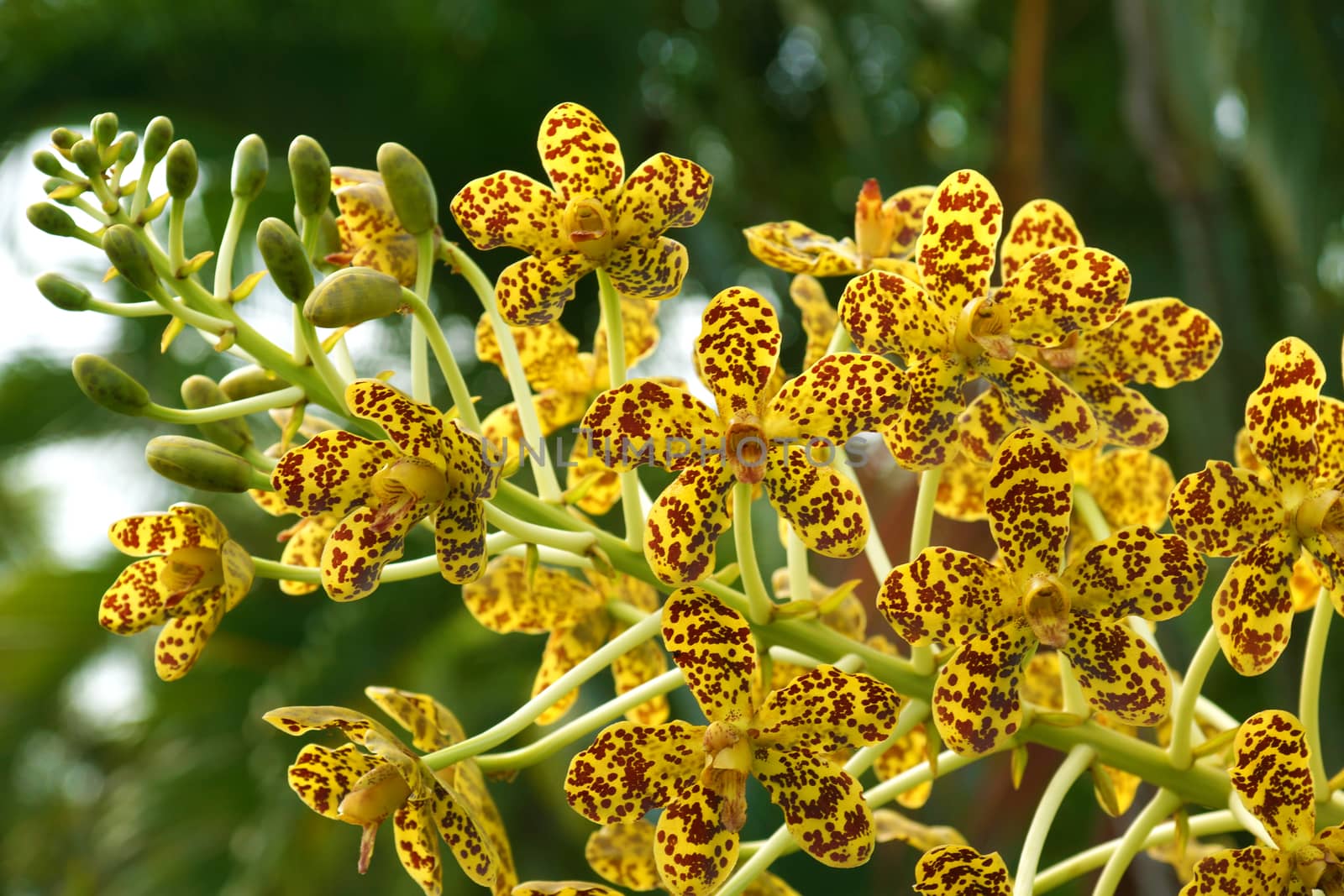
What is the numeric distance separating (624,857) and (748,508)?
531 mm

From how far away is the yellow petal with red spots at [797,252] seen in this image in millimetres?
1266

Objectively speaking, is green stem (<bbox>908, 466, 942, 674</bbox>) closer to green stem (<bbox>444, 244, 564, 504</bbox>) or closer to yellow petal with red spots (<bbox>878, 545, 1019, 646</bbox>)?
yellow petal with red spots (<bbox>878, 545, 1019, 646</bbox>)

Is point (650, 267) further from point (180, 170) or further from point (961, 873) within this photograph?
point (961, 873)

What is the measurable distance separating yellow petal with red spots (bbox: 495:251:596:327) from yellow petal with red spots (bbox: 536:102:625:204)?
0.21 feet

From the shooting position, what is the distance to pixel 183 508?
44.4 inches

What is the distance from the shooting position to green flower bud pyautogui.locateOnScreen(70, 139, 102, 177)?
108 cm

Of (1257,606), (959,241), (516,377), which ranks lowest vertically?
(516,377)

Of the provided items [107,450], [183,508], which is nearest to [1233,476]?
[183,508]

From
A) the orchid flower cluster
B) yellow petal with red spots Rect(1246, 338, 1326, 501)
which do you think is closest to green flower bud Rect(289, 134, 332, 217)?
the orchid flower cluster

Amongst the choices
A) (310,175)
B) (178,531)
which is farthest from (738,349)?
(178,531)

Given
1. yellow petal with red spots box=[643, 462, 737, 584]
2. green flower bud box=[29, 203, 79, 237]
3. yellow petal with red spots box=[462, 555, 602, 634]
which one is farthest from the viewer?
yellow petal with red spots box=[462, 555, 602, 634]

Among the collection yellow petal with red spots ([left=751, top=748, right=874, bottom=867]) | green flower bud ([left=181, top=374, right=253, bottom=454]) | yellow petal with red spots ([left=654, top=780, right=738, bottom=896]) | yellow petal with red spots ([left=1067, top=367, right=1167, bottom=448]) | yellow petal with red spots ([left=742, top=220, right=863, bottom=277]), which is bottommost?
yellow petal with red spots ([left=654, top=780, right=738, bottom=896])

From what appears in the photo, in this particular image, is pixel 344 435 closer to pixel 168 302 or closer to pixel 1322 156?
pixel 168 302

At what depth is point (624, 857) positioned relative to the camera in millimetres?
1368
